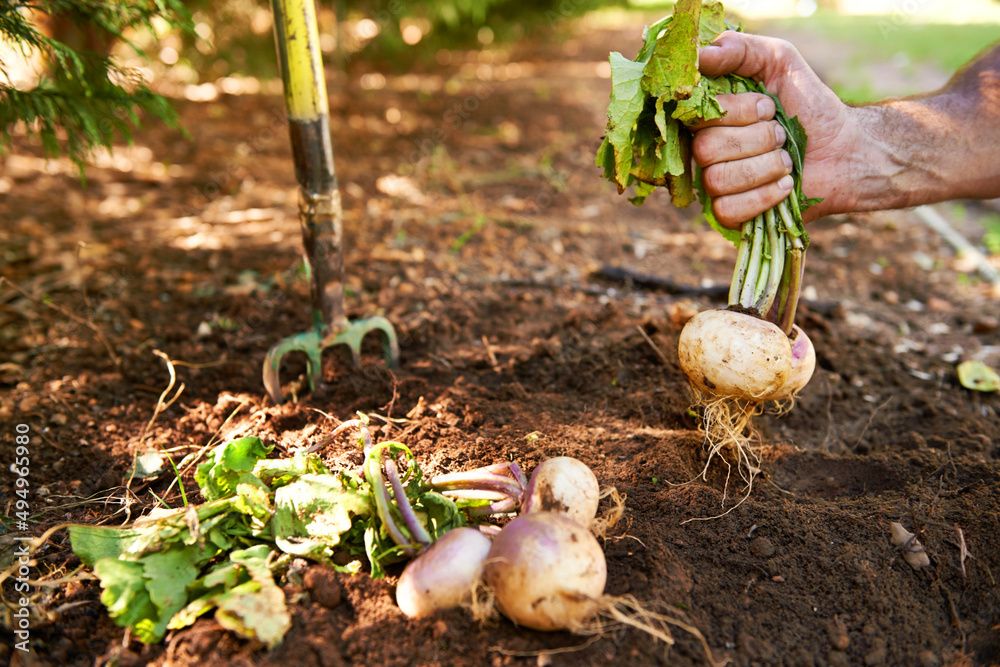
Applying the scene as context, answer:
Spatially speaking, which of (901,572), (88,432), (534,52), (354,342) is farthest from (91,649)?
(534,52)

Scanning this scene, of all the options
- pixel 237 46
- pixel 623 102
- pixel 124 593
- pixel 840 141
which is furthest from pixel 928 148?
pixel 237 46

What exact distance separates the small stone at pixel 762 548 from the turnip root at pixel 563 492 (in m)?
0.56

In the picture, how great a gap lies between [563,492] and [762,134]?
4.67ft

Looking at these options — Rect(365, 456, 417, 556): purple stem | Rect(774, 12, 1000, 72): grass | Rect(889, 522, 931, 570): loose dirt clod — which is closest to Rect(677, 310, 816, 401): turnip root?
Rect(889, 522, 931, 570): loose dirt clod

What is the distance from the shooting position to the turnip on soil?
2.07 metres

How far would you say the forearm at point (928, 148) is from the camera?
8.02 ft

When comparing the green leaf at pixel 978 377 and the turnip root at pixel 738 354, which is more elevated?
the turnip root at pixel 738 354

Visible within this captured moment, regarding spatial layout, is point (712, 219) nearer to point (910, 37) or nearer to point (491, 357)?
point (491, 357)

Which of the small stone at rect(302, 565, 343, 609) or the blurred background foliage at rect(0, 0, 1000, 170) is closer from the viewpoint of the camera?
the small stone at rect(302, 565, 343, 609)

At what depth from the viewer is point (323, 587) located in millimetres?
1653

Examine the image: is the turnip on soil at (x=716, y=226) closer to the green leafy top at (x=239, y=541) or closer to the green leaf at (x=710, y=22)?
the green leaf at (x=710, y=22)

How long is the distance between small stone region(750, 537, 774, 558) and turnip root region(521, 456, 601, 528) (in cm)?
56

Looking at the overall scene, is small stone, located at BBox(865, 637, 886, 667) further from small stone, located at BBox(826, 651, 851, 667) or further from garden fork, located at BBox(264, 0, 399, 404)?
garden fork, located at BBox(264, 0, 399, 404)
